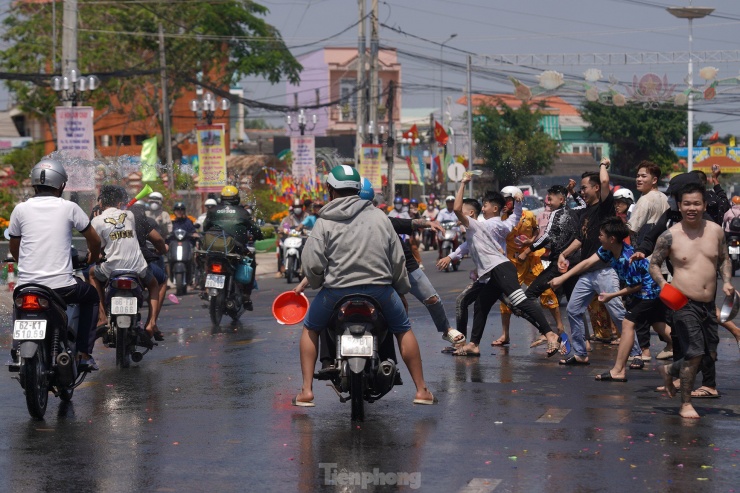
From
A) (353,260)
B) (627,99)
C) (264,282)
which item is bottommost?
(264,282)

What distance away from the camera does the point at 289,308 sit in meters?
10.1

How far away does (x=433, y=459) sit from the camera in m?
6.96

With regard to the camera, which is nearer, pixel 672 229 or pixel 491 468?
pixel 491 468

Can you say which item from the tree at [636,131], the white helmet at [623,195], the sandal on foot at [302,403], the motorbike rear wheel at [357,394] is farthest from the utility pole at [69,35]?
the tree at [636,131]

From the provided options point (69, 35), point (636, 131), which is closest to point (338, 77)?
point (636, 131)

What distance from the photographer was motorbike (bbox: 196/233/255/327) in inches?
613

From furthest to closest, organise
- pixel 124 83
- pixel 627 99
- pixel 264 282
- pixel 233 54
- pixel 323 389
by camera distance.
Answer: pixel 233 54 → pixel 124 83 → pixel 627 99 → pixel 264 282 → pixel 323 389

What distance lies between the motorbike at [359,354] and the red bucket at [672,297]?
6.18ft

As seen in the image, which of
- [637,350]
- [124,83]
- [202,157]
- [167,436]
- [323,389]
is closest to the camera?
[167,436]

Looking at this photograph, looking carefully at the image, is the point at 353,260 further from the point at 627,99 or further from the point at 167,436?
the point at 627,99

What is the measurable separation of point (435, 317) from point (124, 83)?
41.4m

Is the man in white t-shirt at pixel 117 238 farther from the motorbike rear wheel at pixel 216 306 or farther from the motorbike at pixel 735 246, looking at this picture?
the motorbike at pixel 735 246

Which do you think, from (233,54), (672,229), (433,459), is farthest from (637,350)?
(233,54)

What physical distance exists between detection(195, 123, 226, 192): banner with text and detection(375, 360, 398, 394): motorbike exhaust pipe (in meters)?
23.3
